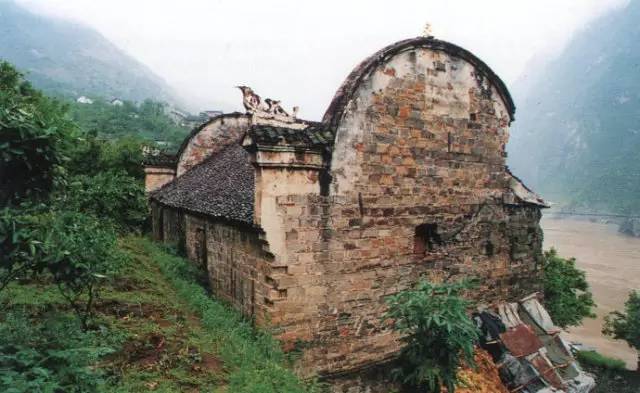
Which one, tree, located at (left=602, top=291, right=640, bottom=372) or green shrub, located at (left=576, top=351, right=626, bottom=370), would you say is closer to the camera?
tree, located at (left=602, top=291, right=640, bottom=372)

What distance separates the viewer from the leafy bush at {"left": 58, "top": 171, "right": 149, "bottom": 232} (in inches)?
566

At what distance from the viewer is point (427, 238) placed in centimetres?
948

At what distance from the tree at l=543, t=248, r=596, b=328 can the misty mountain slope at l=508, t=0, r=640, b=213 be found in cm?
5786

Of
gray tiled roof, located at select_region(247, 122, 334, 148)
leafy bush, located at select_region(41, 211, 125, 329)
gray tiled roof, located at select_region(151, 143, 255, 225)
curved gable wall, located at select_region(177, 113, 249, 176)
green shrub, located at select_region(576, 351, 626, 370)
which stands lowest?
green shrub, located at select_region(576, 351, 626, 370)

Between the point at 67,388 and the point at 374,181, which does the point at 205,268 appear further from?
the point at 67,388

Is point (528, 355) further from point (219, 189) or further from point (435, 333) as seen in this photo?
point (219, 189)

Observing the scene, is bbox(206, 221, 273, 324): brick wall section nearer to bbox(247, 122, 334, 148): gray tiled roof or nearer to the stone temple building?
the stone temple building

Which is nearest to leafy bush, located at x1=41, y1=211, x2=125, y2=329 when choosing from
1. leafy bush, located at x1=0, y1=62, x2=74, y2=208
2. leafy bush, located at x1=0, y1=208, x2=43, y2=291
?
leafy bush, located at x1=0, y1=208, x2=43, y2=291

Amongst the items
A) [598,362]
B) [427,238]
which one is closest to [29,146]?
[427,238]

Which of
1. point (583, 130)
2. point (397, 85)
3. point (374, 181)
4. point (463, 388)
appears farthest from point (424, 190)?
point (583, 130)

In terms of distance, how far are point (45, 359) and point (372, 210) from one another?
19.0ft

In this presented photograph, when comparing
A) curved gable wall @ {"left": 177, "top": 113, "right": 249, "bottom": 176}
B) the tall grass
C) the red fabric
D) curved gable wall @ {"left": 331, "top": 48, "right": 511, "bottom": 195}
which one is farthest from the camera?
curved gable wall @ {"left": 177, "top": 113, "right": 249, "bottom": 176}

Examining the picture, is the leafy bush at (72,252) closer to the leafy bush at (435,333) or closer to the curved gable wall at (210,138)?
the leafy bush at (435,333)

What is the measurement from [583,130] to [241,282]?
107 meters
